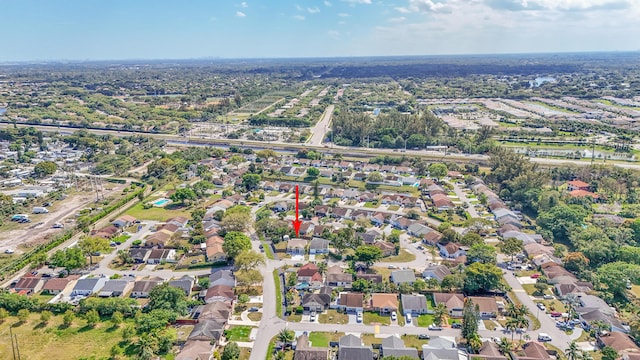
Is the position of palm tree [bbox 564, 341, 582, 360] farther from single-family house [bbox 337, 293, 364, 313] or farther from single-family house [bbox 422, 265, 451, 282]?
single-family house [bbox 337, 293, 364, 313]

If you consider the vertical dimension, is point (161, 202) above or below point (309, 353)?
above

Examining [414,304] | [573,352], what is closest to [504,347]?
[573,352]

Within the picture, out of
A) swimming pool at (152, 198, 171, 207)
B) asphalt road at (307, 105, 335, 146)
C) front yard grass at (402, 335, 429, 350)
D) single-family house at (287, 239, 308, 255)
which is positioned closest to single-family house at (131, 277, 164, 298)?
single-family house at (287, 239, 308, 255)

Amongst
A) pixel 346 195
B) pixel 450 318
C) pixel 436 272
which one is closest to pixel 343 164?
pixel 346 195

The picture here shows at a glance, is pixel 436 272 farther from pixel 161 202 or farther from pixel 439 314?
pixel 161 202

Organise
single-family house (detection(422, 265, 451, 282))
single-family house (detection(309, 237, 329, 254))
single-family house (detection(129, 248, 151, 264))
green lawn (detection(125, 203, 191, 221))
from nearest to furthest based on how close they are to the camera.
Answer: single-family house (detection(422, 265, 451, 282)) < single-family house (detection(129, 248, 151, 264)) < single-family house (detection(309, 237, 329, 254)) < green lawn (detection(125, 203, 191, 221))

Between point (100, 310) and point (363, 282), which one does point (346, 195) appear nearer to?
point (363, 282)
